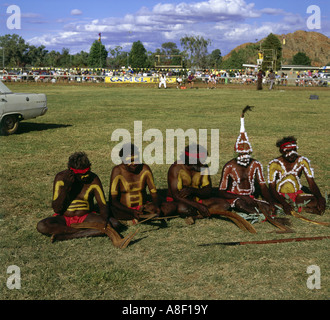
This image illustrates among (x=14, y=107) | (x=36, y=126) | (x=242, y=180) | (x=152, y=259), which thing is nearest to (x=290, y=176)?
(x=242, y=180)

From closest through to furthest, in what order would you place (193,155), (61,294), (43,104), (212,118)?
(61,294)
(193,155)
(43,104)
(212,118)

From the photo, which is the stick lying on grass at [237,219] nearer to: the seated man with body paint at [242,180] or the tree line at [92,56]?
the seated man with body paint at [242,180]

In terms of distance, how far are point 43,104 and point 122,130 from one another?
270cm

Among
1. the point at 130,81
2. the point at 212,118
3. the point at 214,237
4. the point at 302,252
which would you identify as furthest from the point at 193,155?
the point at 130,81

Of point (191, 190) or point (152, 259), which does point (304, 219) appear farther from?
point (152, 259)

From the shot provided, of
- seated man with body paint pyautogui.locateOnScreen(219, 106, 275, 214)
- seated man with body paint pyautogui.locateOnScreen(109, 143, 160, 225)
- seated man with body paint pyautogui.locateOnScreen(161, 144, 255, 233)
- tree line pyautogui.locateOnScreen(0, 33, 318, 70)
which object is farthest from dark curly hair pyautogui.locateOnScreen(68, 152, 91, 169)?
tree line pyautogui.locateOnScreen(0, 33, 318, 70)

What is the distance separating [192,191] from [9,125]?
29.5 ft

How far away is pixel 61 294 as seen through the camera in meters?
4.12

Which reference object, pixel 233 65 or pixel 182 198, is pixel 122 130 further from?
pixel 233 65

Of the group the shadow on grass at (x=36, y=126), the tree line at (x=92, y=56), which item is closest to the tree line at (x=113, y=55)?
the tree line at (x=92, y=56)

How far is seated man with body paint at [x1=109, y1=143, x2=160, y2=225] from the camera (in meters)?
5.90

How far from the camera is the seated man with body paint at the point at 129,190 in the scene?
5898 mm

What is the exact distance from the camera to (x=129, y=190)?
5.99m

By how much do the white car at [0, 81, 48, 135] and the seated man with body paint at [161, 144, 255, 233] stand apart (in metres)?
8.33
